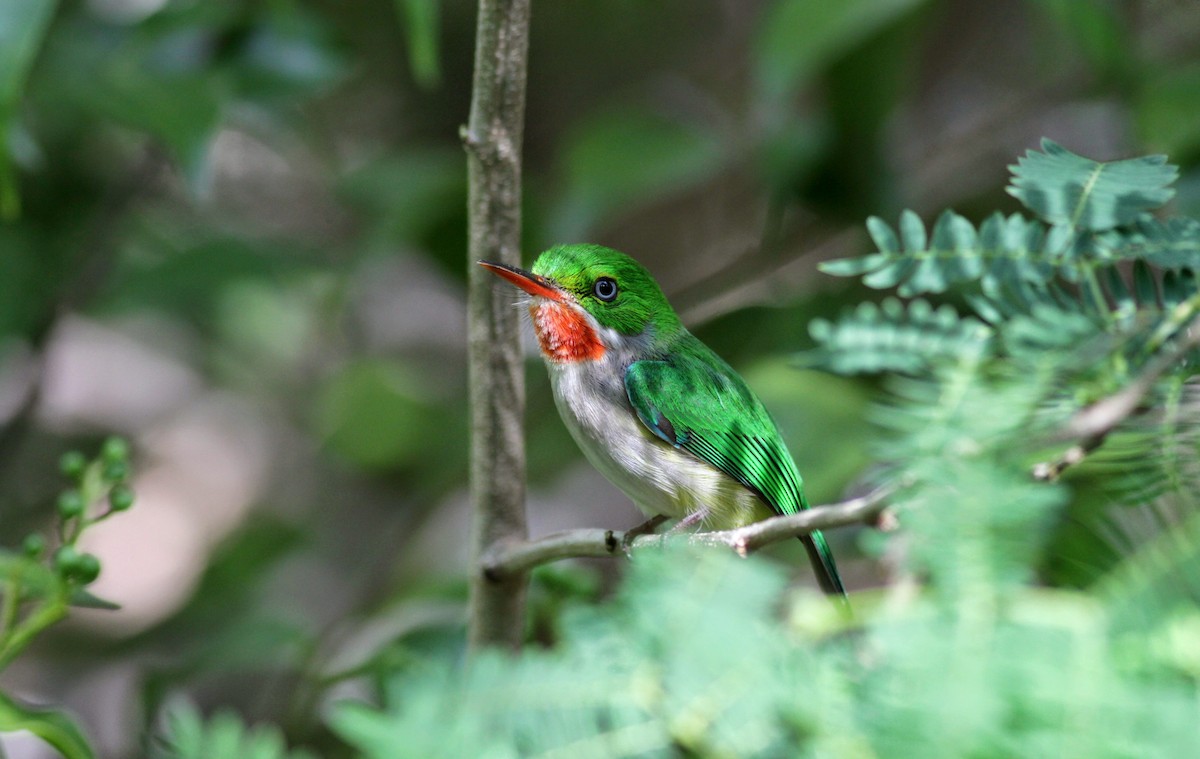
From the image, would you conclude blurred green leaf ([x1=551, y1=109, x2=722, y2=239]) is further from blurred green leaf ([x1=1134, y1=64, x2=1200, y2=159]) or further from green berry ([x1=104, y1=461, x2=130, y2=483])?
green berry ([x1=104, y1=461, x2=130, y2=483])

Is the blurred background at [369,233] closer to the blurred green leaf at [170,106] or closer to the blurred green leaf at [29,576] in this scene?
the blurred green leaf at [170,106]

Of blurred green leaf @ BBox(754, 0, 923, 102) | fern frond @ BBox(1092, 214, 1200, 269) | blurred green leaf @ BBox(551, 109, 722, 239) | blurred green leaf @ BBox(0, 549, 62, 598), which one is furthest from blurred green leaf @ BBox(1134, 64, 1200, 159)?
blurred green leaf @ BBox(0, 549, 62, 598)

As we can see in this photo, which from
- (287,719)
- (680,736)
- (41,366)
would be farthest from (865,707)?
(41,366)

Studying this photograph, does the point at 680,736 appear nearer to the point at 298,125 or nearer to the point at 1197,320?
the point at 1197,320

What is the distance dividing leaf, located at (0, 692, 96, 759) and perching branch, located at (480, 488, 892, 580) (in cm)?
48

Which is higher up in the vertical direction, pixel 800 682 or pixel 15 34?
pixel 15 34

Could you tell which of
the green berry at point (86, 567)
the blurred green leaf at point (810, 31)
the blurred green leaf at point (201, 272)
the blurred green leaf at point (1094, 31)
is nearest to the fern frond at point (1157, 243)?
the green berry at point (86, 567)

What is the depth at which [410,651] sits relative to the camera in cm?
170

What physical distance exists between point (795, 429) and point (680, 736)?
134 cm

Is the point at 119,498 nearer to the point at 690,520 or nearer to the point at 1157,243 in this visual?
the point at 690,520

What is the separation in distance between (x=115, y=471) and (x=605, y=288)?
2.45ft

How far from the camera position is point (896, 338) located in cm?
93

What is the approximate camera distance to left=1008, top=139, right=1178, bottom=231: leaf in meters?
0.86

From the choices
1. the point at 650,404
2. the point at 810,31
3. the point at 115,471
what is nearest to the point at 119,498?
the point at 115,471
